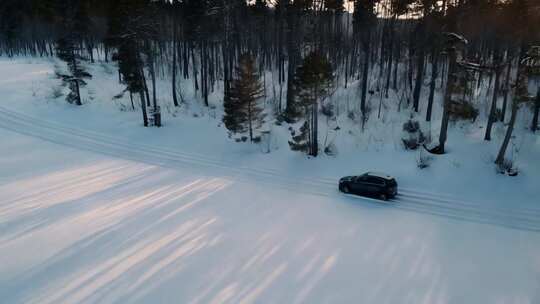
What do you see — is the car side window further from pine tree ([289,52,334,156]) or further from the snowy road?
pine tree ([289,52,334,156])

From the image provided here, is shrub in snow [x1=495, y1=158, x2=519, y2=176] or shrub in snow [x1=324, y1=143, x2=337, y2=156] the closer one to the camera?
shrub in snow [x1=495, y1=158, x2=519, y2=176]

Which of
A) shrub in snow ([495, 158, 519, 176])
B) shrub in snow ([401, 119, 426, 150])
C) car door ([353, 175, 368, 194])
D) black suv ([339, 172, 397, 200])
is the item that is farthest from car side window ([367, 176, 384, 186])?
shrub in snow ([495, 158, 519, 176])

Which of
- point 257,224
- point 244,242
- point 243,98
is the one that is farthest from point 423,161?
point 244,242

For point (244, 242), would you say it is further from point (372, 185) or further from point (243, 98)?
point (243, 98)

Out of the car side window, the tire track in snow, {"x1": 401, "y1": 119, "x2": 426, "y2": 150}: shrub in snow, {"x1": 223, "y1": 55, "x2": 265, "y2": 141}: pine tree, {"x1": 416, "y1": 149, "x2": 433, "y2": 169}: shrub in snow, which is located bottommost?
the tire track in snow

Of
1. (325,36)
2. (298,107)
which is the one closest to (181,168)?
(298,107)

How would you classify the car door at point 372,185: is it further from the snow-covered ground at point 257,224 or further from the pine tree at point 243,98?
the pine tree at point 243,98
